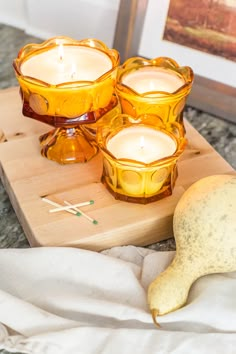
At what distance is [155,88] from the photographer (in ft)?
2.23

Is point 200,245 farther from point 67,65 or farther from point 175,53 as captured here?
point 175,53

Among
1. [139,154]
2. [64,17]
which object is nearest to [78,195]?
[139,154]

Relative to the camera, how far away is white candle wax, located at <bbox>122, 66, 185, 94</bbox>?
26.6 inches

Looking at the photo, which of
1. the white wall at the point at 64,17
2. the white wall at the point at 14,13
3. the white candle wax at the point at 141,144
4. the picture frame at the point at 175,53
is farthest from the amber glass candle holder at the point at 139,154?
the white wall at the point at 14,13

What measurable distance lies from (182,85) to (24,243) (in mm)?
238

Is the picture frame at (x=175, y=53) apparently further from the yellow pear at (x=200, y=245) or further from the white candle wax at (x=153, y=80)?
the yellow pear at (x=200, y=245)

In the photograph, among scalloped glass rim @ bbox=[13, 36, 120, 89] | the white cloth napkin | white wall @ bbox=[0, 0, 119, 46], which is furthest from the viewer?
white wall @ bbox=[0, 0, 119, 46]

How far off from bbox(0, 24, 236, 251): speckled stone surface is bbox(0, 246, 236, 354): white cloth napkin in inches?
2.6

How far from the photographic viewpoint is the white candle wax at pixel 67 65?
2.17 feet

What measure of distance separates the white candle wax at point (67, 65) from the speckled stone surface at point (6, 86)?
143 millimetres

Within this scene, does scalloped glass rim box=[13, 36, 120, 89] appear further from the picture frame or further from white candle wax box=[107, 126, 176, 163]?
the picture frame

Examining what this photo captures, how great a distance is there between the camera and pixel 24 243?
0.63 meters

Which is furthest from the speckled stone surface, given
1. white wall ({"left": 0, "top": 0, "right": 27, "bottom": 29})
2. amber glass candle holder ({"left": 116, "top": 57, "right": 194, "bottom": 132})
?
amber glass candle holder ({"left": 116, "top": 57, "right": 194, "bottom": 132})

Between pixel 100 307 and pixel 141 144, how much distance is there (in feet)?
0.60
